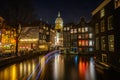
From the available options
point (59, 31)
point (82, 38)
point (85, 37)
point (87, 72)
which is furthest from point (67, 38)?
point (87, 72)

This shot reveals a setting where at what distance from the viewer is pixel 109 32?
23562 millimetres

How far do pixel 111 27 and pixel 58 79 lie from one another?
11.7 m

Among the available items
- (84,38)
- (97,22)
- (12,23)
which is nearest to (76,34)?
(84,38)

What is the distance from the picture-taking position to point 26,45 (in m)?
81.0

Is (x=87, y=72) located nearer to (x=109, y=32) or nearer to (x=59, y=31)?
(x=109, y=32)

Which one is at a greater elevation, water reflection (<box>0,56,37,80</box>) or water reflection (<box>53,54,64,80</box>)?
water reflection (<box>0,56,37,80</box>)

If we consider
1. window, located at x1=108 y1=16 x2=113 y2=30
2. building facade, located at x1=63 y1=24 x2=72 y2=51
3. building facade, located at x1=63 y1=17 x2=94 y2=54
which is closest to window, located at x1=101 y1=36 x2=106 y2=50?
window, located at x1=108 y1=16 x2=113 y2=30

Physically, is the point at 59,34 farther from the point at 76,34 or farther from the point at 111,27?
the point at 111,27

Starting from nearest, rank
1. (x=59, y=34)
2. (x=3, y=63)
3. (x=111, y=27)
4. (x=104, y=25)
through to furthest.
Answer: (x=111, y=27), (x=104, y=25), (x=3, y=63), (x=59, y=34)

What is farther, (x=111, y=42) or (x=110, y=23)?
(x=110, y=23)

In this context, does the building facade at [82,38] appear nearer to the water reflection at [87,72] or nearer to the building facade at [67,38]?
the building facade at [67,38]

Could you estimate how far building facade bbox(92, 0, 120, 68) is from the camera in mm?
20797

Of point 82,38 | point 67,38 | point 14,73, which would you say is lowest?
point 14,73

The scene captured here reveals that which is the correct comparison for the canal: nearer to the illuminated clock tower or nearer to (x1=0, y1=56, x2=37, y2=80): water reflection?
(x1=0, y1=56, x2=37, y2=80): water reflection
